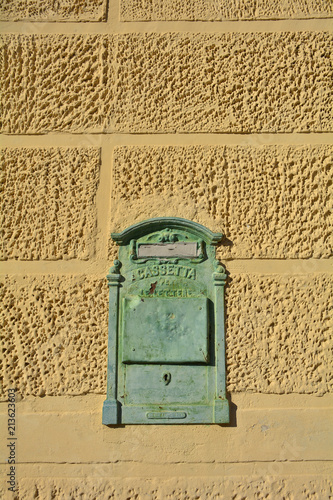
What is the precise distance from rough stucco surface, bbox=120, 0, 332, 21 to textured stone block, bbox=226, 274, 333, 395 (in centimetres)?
128

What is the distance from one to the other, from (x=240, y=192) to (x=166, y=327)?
69 centimetres

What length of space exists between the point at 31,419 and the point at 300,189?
1534mm

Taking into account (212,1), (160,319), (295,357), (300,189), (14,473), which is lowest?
(14,473)

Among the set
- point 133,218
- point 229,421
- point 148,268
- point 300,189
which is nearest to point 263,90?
point 300,189

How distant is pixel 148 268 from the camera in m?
2.01

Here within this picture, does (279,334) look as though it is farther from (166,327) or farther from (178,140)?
(178,140)

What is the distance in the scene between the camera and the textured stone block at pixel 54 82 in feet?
7.13

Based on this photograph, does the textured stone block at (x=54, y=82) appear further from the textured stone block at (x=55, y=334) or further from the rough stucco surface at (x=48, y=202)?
the textured stone block at (x=55, y=334)

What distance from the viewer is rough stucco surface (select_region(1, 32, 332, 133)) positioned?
216 cm

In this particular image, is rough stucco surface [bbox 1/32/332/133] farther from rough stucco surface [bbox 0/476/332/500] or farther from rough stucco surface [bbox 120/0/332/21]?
rough stucco surface [bbox 0/476/332/500]

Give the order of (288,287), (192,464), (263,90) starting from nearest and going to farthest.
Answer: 1. (192,464)
2. (288,287)
3. (263,90)

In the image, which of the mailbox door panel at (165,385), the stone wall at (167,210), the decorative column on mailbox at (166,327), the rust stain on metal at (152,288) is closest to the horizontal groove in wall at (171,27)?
the stone wall at (167,210)

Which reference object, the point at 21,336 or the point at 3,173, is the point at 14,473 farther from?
the point at 3,173

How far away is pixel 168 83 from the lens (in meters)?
2.19
